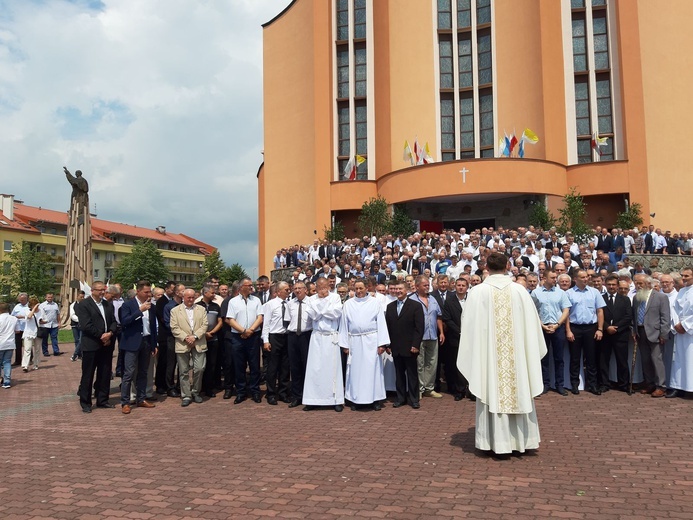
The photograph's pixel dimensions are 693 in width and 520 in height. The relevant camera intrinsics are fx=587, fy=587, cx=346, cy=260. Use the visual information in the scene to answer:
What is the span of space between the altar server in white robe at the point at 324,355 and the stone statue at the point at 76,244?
67.1ft

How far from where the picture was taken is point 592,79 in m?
31.6

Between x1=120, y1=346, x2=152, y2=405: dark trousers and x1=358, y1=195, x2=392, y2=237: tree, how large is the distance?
21.5 meters

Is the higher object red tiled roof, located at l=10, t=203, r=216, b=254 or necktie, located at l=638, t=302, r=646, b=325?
red tiled roof, located at l=10, t=203, r=216, b=254

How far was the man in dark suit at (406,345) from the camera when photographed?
8914 millimetres

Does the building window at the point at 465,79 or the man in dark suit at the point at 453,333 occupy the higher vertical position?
the building window at the point at 465,79

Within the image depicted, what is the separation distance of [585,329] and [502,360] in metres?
4.07

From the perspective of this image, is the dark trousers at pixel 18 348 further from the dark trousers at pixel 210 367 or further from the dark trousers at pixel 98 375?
the dark trousers at pixel 210 367

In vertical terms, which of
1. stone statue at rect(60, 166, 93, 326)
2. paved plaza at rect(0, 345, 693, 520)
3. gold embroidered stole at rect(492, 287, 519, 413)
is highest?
stone statue at rect(60, 166, 93, 326)

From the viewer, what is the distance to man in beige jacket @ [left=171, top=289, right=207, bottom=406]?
9578 mm

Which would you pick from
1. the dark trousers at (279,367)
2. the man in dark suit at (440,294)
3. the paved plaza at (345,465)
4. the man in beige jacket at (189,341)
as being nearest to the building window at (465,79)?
the man in dark suit at (440,294)

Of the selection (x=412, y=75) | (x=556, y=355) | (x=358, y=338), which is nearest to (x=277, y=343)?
(x=358, y=338)

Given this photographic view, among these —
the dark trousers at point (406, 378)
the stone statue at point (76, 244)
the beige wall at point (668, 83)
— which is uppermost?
the beige wall at point (668, 83)

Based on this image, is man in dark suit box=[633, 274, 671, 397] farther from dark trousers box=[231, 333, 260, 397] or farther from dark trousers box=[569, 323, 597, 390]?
dark trousers box=[231, 333, 260, 397]

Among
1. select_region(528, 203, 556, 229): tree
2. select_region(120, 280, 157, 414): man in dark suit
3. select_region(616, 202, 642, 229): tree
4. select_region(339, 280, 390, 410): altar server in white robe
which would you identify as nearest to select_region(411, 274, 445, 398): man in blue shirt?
select_region(339, 280, 390, 410): altar server in white robe
